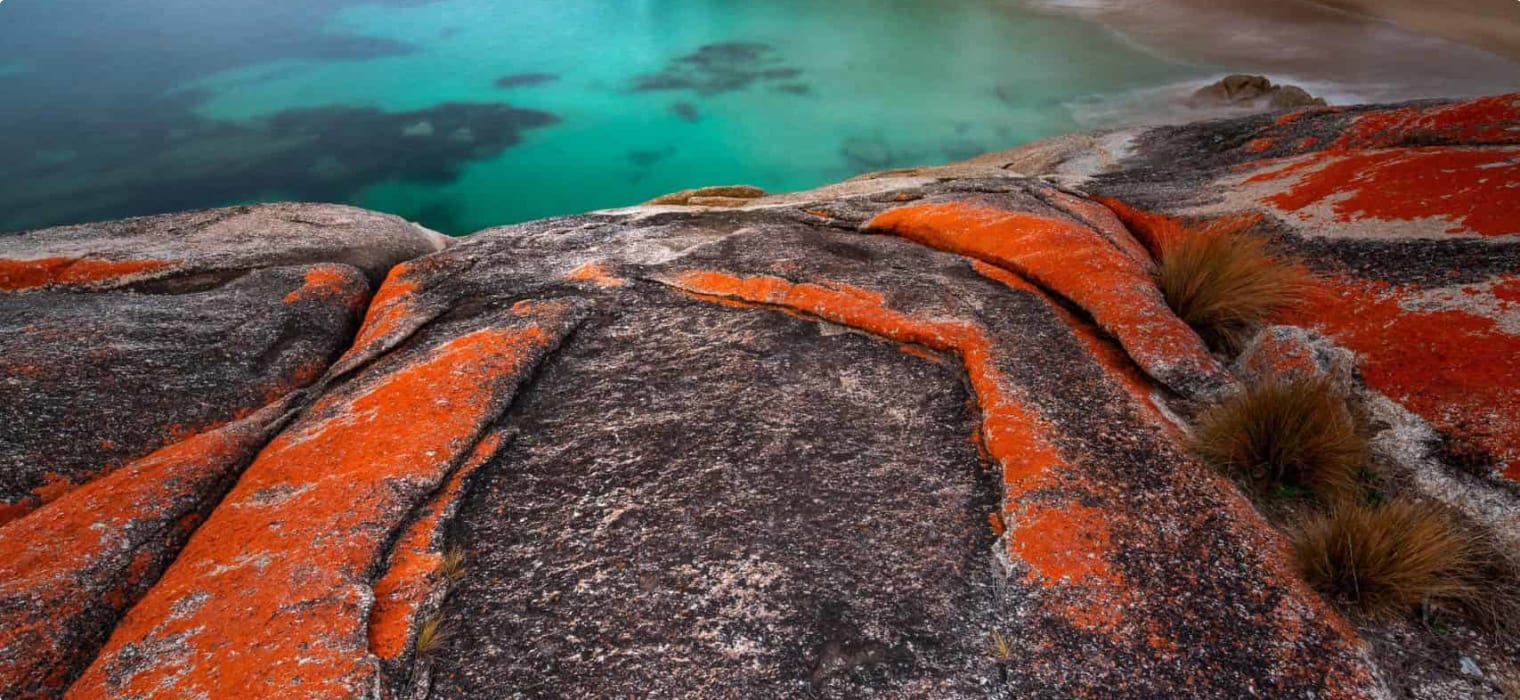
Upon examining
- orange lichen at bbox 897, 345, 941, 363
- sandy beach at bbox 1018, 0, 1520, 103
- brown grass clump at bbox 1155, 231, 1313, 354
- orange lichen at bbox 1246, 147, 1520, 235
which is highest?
sandy beach at bbox 1018, 0, 1520, 103

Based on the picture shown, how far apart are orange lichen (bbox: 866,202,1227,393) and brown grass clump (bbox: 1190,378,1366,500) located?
0.48m

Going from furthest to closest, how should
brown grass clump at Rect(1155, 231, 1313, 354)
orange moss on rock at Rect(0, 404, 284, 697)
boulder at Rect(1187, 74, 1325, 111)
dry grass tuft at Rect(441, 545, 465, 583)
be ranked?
boulder at Rect(1187, 74, 1325, 111) < brown grass clump at Rect(1155, 231, 1313, 354) < dry grass tuft at Rect(441, 545, 465, 583) < orange moss on rock at Rect(0, 404, 284, 697)

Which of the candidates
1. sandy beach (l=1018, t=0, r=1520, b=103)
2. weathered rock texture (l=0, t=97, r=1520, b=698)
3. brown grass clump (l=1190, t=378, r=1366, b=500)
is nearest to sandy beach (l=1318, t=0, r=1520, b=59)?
sandy beach (l=1018, t=0, r=1520, b=103)

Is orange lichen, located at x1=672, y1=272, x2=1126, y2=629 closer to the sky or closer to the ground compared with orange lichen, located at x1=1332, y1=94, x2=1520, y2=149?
closer to the ground

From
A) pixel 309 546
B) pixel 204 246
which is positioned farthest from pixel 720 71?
pixel 309 546

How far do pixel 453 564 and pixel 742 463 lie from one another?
1.51m

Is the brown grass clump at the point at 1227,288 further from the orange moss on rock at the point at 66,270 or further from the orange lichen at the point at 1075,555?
the orange moss on rock at the point at 66,270

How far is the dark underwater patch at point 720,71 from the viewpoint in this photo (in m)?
44.4

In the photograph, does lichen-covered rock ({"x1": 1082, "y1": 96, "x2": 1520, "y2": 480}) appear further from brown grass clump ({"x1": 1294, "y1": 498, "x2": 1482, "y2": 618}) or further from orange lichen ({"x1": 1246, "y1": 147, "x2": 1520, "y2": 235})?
brown grass clump ({"x1": 1294, "y1": 498, "x2": 1482, "y2": 618})

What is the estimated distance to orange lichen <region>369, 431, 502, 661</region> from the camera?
9.32 ft

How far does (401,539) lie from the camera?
332cm

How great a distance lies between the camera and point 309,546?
127 inches

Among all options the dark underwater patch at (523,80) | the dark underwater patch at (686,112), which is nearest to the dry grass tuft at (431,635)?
the dark underwater patch at (686,112)

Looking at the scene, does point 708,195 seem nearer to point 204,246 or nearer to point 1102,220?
point 204,246
